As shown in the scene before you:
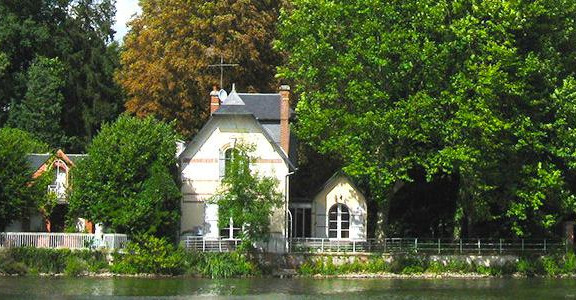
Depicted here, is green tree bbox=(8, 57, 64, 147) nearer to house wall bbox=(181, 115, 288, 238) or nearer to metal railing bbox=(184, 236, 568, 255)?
house wall bbox=(181, 115, 288, 238)

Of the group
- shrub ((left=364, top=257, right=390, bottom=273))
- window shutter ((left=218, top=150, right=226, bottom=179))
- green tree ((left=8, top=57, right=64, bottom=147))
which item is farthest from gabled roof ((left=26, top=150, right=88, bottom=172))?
shrub ((left=364, top=257, right=390, bottom=273))

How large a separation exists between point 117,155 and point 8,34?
21312 millimetres

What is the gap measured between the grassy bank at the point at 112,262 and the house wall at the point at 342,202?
6.82 metres

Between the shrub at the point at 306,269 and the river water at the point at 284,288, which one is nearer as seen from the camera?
the river water at the point at 284,288

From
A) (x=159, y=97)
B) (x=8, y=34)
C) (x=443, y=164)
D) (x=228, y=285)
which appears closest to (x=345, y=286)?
(x=228, y=285)

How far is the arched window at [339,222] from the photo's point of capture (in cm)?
4825

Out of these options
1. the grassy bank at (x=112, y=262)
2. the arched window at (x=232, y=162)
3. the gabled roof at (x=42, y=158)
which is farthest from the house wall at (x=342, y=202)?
the gabled roof at (x=42, y=158)

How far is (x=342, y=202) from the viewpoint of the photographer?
48188mm

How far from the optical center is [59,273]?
42.3m

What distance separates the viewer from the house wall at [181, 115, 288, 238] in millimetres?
46875

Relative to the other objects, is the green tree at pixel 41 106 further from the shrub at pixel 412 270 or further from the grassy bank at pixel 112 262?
the shrub at pixel 412 270

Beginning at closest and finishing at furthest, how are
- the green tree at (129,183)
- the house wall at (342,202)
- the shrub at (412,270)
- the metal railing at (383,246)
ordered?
the green tree at (129,183)
the shrub at (412,270)
the metal railing at (383,246)
the house wall at (342,202)

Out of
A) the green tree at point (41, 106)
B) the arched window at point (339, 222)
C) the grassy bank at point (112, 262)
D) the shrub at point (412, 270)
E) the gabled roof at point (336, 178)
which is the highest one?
the green tree at point (41, 106)

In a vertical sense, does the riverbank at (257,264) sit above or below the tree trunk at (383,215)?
below
